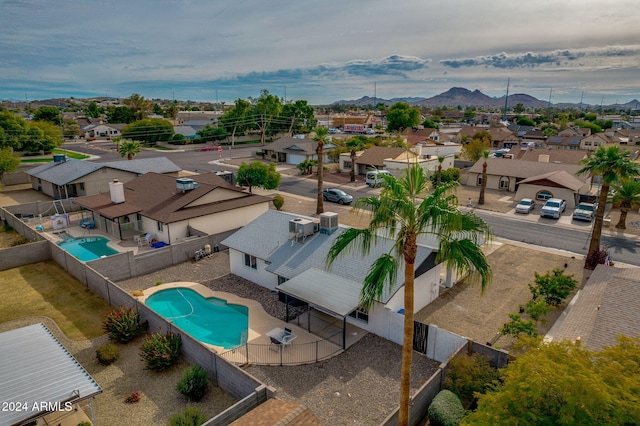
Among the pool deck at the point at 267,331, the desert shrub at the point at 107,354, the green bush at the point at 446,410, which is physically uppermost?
the green bush at the point at 446,410

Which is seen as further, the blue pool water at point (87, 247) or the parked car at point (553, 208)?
the parked car at point (553, 208)

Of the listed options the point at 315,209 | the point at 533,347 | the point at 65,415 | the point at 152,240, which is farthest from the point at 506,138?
the point at 65,415

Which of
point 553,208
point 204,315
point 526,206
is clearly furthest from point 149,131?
point 553,208

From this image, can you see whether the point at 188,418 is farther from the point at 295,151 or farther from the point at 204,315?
the point at 295,151

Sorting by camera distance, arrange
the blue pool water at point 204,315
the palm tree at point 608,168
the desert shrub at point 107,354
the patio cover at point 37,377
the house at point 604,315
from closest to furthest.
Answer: the patio cover at point 37,377 < the house at point 604,315 < the desert shrub at point 107,354 < the blue pool water at point 204,315 < the palm tree at point 608,168

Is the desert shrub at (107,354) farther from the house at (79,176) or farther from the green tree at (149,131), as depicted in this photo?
the green tree at (149,131)

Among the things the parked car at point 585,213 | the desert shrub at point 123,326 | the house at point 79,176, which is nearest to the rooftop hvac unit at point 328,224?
the desert shrub at point 123,326
